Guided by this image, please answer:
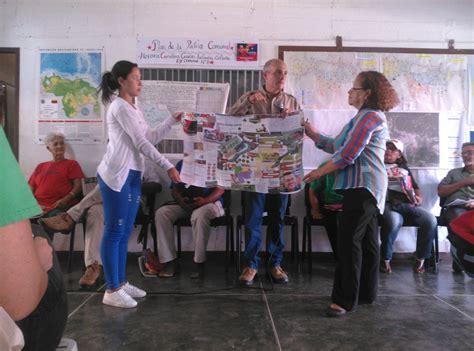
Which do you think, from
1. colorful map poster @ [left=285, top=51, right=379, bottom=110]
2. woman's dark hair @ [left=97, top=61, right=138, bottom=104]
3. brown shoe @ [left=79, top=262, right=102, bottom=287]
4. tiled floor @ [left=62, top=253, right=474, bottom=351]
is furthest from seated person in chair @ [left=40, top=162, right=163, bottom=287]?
colorful map poster @ [left=285, top=51, right=379, bottom=110]

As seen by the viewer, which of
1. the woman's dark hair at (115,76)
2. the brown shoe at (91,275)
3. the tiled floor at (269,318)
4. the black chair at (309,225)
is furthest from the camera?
the black chair at (309,225)

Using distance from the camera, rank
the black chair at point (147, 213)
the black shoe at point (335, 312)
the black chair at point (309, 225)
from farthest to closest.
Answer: the black chair at point (147, 213) → the black chair at point (309, 225) → the black shoe at point (335, 312)

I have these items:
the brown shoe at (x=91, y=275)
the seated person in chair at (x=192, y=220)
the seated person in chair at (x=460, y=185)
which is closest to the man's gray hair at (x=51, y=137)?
the seated person in chair at (x=192, y=220)

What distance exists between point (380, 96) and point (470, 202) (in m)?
2.04

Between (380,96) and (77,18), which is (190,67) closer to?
(77,18)

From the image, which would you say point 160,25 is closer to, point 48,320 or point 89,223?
point 89,223

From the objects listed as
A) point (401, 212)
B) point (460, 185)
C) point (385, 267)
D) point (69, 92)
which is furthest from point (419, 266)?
point (69, 92)

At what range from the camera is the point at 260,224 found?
2.99m

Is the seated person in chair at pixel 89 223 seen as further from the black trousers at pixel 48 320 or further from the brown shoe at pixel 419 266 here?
the brown shoe at pixel 419 266

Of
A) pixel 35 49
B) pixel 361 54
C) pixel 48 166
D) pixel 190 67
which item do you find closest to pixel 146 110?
pixel 190 67

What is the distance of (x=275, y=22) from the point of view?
4.06m

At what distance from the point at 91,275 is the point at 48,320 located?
2.46 m

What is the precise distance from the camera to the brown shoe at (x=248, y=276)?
115 inches

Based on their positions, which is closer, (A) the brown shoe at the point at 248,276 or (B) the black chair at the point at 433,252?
(A) the brown shoe at the point at 248,276
